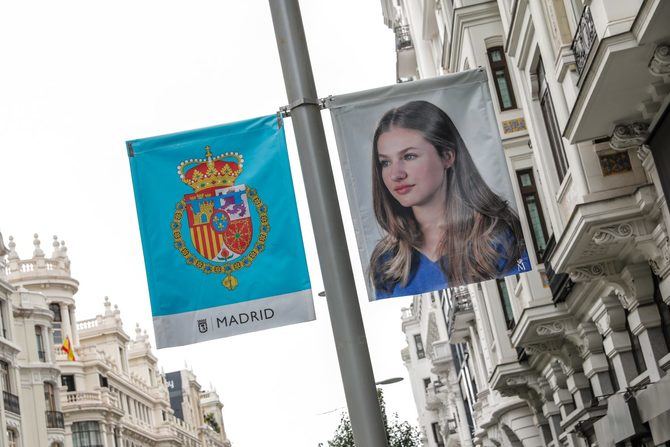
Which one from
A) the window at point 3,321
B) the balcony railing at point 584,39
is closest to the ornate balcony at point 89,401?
the window at point 3,321

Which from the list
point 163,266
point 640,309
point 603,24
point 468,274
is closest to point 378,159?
point 468,274

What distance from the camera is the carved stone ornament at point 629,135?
44.6 feet

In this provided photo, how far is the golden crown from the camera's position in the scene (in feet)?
26.5

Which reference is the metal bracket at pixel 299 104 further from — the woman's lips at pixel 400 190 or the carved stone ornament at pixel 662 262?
the carved stone ornament at pixel 662 262

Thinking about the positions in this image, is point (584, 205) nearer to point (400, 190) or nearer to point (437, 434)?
point (400, 190)

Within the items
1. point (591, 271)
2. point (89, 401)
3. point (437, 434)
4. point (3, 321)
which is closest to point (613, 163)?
point (591, 271)

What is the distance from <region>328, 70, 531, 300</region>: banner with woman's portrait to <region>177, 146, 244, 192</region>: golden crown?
0.83 m

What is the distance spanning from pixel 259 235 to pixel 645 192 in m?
7.73

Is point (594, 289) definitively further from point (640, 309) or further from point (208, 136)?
point (208, 136)

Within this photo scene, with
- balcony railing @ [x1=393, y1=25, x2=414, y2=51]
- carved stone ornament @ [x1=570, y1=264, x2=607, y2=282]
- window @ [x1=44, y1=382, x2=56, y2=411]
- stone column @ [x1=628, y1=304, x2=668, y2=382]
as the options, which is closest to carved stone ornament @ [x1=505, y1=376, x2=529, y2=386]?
stone column @ [x1=628, y1=304, x2=668, y2=382]

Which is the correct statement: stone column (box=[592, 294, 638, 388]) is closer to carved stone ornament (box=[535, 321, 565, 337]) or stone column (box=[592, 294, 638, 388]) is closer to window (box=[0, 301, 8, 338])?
carved stone ornament (box=[535, 321, 565, 337])

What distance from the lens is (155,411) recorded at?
88625 mm

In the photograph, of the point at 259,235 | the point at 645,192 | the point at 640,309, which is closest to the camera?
the point at 259,235

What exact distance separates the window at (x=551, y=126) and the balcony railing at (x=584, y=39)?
2563 millimetres
